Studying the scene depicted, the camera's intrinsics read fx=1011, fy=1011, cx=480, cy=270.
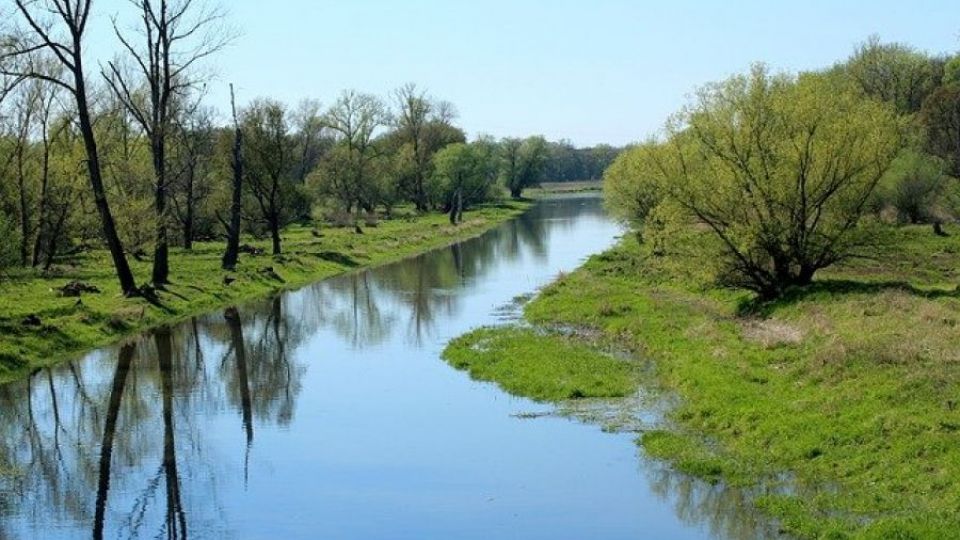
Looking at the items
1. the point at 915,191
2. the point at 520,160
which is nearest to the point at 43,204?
the point at 915,191

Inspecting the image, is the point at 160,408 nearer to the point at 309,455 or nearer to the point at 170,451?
the point at 170,451

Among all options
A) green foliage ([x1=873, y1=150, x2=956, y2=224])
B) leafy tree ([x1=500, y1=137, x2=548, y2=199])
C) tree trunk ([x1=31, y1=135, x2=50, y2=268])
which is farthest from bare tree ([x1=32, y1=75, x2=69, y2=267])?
leafy tree ([x1=500, y1=137, x2=548, y2=199])

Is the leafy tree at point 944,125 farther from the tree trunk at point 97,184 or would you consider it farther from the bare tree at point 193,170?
the tree trunk at point 97,184

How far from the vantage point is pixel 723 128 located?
32719mm

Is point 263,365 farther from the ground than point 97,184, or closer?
closer

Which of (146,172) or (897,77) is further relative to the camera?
(897,77)

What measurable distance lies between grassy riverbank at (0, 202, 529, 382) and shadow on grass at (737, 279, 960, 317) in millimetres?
19706

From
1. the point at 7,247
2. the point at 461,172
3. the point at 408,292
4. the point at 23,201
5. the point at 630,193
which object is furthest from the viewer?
the point at 461,172

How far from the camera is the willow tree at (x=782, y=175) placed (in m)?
31.7

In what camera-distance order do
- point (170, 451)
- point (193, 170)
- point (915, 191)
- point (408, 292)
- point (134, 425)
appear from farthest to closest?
point (915, 191) → point (193, 170) → point (408, 292) → point (134, 425) → point (170, 451)

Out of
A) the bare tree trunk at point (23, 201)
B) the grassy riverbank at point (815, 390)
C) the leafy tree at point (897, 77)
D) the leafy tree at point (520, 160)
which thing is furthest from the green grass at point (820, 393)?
the leafy tree at point (520, 160)

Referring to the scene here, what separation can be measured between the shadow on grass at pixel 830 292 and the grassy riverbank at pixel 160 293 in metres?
19.7

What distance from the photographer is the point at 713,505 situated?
1569 cm

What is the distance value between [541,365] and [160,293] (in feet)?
61.4
